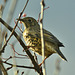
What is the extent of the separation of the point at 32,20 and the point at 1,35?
4.33 meters

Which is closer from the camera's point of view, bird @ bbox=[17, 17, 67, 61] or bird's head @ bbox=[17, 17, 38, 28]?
bird @ bbox=[17, 17, 67, 61]

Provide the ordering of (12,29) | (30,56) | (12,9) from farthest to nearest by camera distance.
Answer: (30,56)
(12,29)
(12,9)

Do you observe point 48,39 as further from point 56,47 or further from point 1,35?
point 1,35

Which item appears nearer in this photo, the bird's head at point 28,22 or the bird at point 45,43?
the bird at point 45,43

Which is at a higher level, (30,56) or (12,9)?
(12,9)

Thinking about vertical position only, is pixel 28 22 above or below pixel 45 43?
above

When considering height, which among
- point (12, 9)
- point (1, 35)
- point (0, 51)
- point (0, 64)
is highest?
point (12, 9)

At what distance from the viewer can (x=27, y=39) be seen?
5984mm

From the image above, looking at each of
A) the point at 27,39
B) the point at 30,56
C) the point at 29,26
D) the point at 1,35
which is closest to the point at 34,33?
the point at 27,39

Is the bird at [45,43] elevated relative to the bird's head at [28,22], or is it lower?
lower

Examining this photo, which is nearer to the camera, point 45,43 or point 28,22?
point 45,43

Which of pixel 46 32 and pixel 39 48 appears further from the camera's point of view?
pixel 46 32

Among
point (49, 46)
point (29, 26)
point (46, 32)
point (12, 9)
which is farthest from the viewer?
point (29, 26)

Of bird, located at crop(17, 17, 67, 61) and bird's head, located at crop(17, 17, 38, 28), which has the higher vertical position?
bird's head, located at crop(17, 17, 38, 28)
